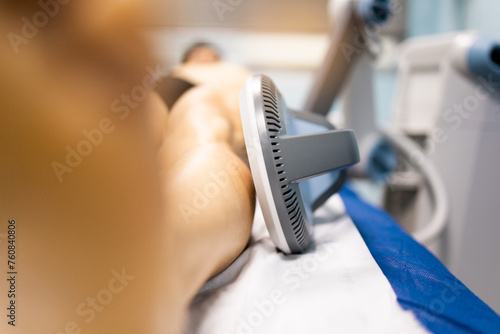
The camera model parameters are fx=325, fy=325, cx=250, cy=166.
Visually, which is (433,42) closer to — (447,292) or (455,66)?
(455,66)

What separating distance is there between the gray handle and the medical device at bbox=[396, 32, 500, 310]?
26.9 inches

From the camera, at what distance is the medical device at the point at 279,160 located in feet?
1.92

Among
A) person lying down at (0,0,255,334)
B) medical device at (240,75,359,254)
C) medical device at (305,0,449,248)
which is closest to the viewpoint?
person lying down at (0,0,255,334)

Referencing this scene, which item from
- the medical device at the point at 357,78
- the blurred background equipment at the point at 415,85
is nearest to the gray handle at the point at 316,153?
the blurred background equipment at the point at 415,85

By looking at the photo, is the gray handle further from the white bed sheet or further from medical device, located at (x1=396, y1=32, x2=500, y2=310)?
medical device, located at (x1=396, y1=32, x2=500, y2=310)

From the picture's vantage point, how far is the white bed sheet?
466 millimetres

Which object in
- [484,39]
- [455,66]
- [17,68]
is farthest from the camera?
[455,66]

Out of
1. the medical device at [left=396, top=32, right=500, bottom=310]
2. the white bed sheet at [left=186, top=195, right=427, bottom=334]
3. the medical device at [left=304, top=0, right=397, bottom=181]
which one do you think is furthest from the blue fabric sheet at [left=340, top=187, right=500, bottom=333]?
the medical device at [left=304, top=0, right=397, bottom=181]

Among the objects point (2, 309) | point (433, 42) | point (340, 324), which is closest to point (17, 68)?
point (2, 309)

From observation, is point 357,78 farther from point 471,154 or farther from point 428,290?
point 428,290

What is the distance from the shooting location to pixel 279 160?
0.59 m

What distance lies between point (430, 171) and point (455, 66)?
16.2 inches

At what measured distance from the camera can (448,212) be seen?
4.13 feet

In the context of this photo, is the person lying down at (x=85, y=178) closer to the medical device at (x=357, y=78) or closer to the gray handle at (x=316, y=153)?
the gray handle at (x=316, y=153)
